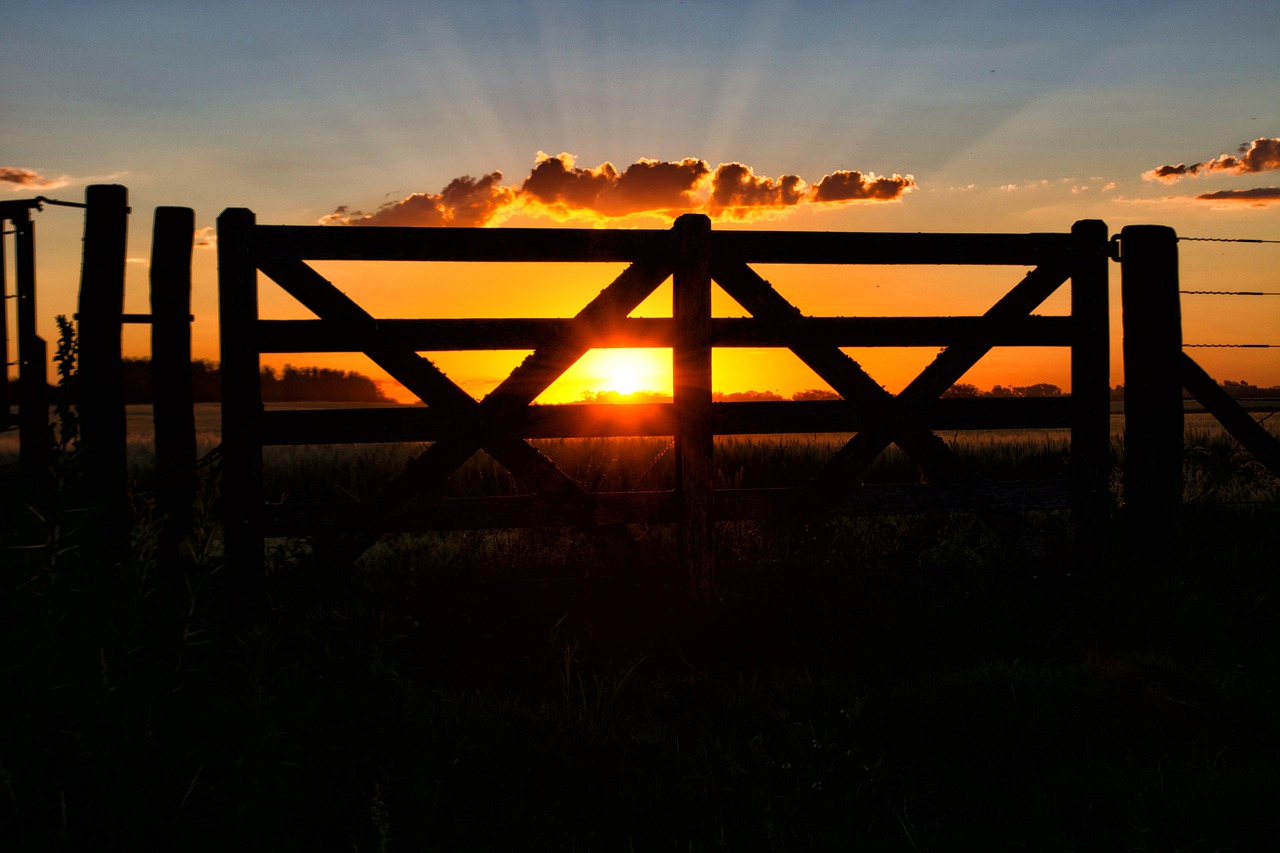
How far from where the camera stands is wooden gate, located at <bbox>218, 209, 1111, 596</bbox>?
5.25 m

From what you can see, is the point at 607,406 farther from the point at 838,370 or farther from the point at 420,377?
the point at 838,370

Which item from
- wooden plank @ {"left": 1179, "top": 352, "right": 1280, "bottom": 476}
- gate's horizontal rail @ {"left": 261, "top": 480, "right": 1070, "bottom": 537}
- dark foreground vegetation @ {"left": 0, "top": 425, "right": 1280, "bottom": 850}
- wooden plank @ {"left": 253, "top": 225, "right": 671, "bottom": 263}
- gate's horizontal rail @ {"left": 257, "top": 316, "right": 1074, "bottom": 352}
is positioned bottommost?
dark foreground vegetation @ {"left": 0, "top": 425, "right": 1280, "bottom": 850}

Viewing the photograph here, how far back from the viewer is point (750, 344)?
5.57 m

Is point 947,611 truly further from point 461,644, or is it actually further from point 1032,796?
point 461,644

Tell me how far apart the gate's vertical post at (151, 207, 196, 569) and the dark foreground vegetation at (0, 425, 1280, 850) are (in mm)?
356

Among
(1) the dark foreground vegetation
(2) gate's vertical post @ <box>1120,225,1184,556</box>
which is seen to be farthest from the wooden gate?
(2) gate's vertical post @ <box>1120,225,1184,556</box>

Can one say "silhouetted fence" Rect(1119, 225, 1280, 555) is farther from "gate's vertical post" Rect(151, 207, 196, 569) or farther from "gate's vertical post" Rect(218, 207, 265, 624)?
"gate's vertical post" Rect(151, 207, 196, 569)

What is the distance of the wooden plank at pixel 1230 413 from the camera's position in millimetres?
6344

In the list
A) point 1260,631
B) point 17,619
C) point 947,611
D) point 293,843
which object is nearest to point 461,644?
point 17,619

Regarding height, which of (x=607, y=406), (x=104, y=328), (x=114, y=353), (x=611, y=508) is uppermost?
(x=104, y=328)

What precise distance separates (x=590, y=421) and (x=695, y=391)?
0.65m

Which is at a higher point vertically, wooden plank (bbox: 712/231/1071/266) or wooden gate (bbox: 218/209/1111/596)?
wooden plank (bbox: 712/231/1071/266)

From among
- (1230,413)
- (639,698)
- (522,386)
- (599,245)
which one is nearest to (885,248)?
(599,245)

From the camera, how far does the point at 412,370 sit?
17.4 ft
